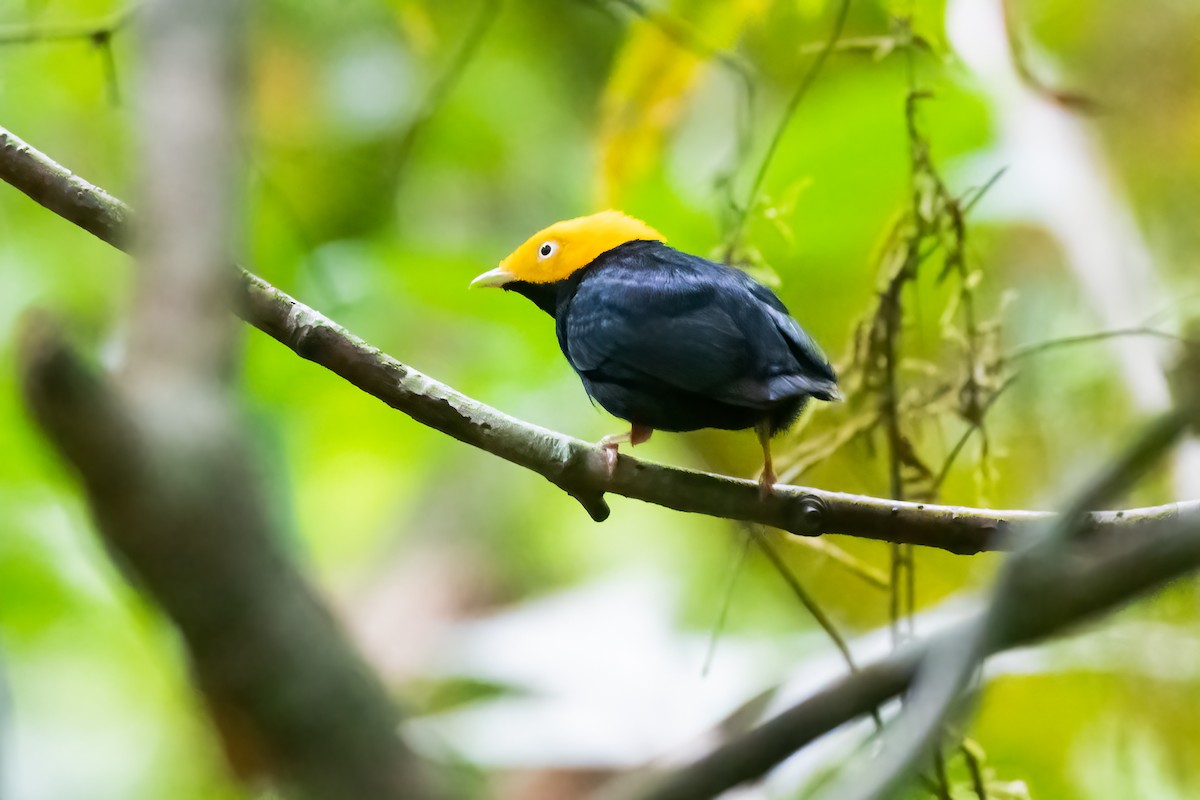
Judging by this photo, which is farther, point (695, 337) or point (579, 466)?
point (695, 337)

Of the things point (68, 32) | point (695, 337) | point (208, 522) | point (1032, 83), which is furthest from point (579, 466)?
point (68, 32)

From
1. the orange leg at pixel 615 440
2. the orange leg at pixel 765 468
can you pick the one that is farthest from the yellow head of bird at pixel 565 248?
the orange leg at pixel 765 468

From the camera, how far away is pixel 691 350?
76.9 inches

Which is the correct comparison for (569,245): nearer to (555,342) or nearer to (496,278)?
(496,278)

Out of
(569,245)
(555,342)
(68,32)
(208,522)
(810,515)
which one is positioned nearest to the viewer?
(208,522)

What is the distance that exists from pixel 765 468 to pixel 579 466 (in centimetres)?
33

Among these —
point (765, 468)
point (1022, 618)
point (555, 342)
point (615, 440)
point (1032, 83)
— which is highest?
point (1032, 83)

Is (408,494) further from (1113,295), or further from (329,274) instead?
(1113,295)

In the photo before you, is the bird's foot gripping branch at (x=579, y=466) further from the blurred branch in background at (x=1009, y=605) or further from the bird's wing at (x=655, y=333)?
the blurred branch in background at (x=1009, y=605)

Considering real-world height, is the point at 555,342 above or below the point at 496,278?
below

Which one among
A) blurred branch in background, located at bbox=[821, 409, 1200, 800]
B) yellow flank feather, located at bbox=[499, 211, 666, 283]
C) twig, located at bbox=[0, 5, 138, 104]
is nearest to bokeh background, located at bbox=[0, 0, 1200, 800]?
twig, located at bbox=[0, 5, 138, 104]

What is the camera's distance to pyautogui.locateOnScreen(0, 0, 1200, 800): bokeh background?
2.75 meters

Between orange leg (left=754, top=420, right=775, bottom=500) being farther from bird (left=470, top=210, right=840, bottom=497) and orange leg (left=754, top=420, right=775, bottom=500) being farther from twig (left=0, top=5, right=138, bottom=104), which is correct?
twig (left=0, top=5, right=138, bottom=104)

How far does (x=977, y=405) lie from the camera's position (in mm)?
2387
